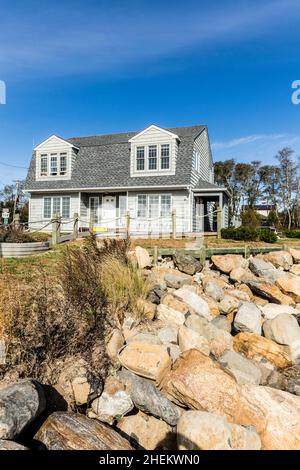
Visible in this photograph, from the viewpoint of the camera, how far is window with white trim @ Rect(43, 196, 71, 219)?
21.0 metres

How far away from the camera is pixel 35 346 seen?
4328 millimetres

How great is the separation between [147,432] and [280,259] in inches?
339

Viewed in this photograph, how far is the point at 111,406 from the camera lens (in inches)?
161

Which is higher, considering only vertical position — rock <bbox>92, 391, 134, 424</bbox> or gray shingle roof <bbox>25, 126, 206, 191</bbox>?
gray shingle roof <bbox>25, 126, 206, 191</bbox>

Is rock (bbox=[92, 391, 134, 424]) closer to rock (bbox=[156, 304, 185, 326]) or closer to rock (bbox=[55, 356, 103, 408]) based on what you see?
rock (bbox=[55, 356, 103, 408])

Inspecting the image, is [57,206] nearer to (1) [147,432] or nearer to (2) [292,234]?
(2) [292,234]

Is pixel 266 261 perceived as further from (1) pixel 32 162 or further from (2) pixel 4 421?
(1) pixel 32 162

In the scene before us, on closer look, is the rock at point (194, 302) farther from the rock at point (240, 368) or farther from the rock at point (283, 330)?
the rock at point (240, 368)

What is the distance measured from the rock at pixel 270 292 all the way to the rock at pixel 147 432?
5.48 m

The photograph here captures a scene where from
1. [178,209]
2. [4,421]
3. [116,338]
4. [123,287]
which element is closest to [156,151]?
[178,209]

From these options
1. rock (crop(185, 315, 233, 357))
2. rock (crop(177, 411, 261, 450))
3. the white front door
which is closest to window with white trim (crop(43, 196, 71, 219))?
the white front door

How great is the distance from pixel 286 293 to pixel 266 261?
2138mm

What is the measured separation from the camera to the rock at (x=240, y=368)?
5.07 meters

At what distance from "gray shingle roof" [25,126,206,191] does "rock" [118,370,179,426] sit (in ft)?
47.8
